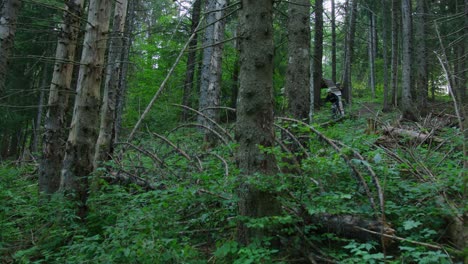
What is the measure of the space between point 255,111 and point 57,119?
506 cm

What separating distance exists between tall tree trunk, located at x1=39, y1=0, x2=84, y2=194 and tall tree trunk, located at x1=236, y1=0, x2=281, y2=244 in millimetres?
4584

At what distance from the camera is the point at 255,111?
351 centimetres

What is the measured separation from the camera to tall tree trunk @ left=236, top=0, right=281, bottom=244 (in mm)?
3479

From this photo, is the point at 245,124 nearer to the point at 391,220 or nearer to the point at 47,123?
the point at 391,220

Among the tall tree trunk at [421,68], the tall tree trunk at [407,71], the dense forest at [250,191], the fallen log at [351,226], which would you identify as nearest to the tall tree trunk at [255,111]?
the dense forest at [250,191]

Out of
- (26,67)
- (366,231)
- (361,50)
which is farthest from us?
(361,50)

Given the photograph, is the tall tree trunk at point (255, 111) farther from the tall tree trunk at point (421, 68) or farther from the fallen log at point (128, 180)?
the tall tree trunk at point (421, 68)

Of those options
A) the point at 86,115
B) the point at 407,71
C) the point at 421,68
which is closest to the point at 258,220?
the point at 86,115

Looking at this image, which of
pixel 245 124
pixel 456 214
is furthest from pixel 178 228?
pixel 456 214

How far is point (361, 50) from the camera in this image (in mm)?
34062

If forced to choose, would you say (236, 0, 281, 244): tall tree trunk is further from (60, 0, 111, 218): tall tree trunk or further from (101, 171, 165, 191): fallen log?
(60, 0, 111, 218): tall tree trunk

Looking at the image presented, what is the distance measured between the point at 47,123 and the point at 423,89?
13.5m

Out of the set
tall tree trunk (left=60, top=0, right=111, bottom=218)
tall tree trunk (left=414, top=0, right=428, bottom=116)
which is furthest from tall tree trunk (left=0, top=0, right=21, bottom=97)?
tall tree trunk (left=414, top=0, right=428, bottom=116)

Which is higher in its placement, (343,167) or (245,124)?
(245,124)
